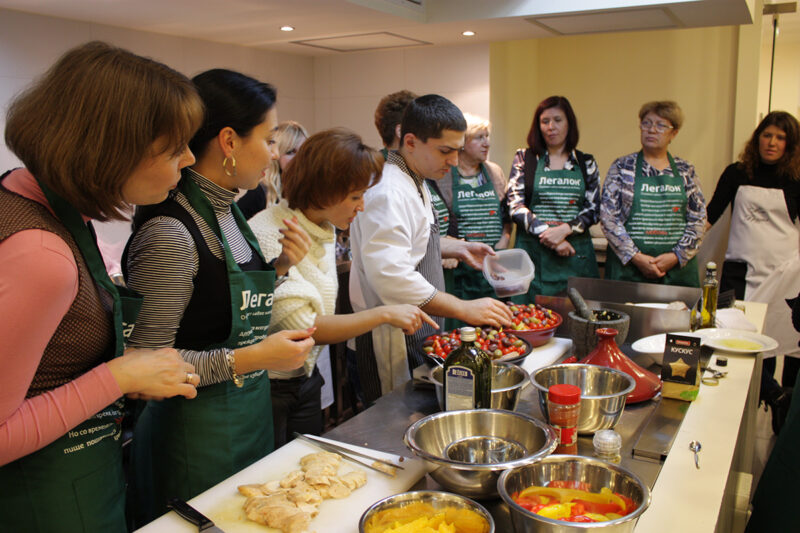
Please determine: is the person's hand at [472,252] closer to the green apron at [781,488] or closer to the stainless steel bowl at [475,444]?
the green apron at [781,488]

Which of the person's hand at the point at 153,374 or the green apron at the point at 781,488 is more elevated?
the person's hand at the point at 153,374

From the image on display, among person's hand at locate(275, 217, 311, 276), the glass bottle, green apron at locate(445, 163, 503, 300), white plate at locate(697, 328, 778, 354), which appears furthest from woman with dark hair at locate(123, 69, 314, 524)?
green apron at locate(445, 163, 503, 300)

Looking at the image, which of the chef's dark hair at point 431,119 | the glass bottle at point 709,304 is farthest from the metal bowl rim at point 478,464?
the glass bottle at point 709,304

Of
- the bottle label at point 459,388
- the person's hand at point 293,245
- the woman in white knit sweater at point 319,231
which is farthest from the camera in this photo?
the woman in white knit sweater at point 319,231

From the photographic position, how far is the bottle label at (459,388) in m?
1.49

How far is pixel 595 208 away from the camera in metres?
3.83

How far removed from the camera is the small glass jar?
139cm

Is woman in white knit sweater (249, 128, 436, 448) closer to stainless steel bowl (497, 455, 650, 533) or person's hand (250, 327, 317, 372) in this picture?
person's hand (250, 327, 317, 372)

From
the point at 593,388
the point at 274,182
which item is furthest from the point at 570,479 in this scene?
the point at 274,182

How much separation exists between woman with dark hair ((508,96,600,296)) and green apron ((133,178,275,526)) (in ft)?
→ 7.98

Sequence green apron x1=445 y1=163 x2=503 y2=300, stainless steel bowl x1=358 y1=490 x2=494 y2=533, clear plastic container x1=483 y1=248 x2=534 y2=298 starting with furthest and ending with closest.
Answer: green apron x1=445 y1=163 x2=503 y2=300
clear plastic container x1=483 y1=248 x2=534 y2=298
stainless steel bowl x1=358 y1=490 x2=494 y2=533

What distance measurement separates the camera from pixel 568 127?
383cm

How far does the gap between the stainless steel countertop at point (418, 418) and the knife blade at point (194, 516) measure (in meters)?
0.40

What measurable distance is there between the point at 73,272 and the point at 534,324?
147 cm
